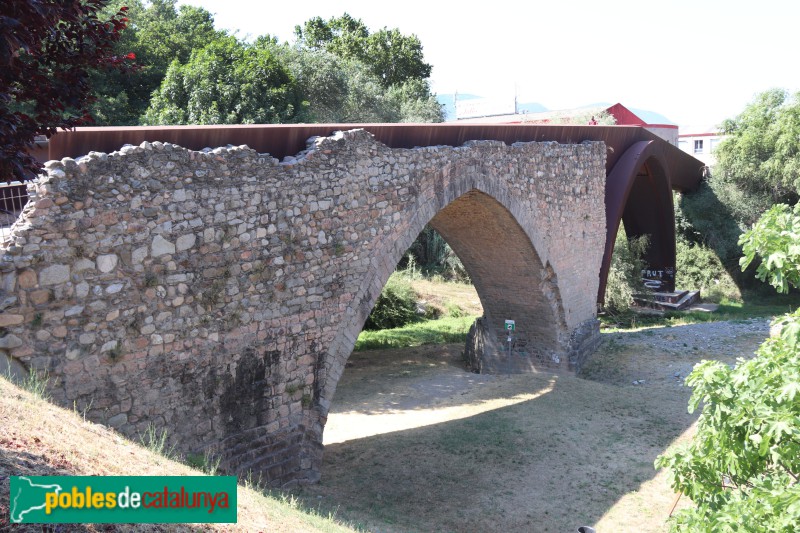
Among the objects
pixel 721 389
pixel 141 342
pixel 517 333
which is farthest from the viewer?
pixel 517 333

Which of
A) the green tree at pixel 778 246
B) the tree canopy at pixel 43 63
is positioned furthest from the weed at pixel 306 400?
the green tree at pixel 778 246

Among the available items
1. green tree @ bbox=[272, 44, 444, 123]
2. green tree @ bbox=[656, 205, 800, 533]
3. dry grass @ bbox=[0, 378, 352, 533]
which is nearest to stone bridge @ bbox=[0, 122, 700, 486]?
dry grass @ bbox=[0, 378, 352, 533]

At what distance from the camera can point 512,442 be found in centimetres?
1006

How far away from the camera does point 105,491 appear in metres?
3.97

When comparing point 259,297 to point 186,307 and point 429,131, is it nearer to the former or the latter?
point 186,307

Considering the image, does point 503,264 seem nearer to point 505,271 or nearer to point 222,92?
point 505,271

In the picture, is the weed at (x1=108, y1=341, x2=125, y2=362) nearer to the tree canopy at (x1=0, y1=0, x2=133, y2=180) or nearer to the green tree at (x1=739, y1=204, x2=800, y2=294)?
the tree canopy at (x1=0, y1=0, x2=133, y2=180)

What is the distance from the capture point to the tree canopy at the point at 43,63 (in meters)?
3.97

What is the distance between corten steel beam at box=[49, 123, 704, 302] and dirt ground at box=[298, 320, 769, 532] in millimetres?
3940

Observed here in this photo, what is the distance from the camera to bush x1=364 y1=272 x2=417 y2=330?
20625 mm

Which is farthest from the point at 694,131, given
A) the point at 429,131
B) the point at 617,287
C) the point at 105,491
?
the point at 105,491

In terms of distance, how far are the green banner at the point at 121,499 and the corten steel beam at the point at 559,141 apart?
130 inches

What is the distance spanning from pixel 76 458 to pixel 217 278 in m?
A: 3.09

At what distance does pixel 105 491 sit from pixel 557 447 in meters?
7.24
